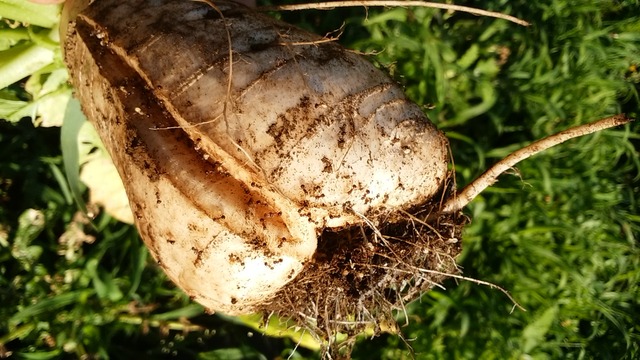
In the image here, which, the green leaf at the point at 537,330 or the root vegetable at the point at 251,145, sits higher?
the root vegetable at the point at 251,145

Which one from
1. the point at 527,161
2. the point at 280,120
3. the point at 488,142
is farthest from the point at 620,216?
the point at 280,120

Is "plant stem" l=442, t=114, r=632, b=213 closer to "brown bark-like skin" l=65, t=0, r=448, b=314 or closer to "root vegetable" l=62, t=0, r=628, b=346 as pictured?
"root vegetable" l=62, t=0, r=628, b=346

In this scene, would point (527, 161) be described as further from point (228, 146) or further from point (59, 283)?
point (59, 283)

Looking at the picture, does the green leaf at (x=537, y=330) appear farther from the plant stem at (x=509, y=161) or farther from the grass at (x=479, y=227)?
the plant stem at (x=509, y=161)

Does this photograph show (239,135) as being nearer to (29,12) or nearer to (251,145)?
(251,145)

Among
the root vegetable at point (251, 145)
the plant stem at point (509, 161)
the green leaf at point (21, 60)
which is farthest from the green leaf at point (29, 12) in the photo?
the plant stem at point (509, 161)

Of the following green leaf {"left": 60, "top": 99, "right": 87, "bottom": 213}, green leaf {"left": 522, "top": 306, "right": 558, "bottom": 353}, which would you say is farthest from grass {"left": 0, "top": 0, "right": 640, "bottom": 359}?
green leaf {"left": 60, "top": 99, "right": 87, "bottom": 213}
